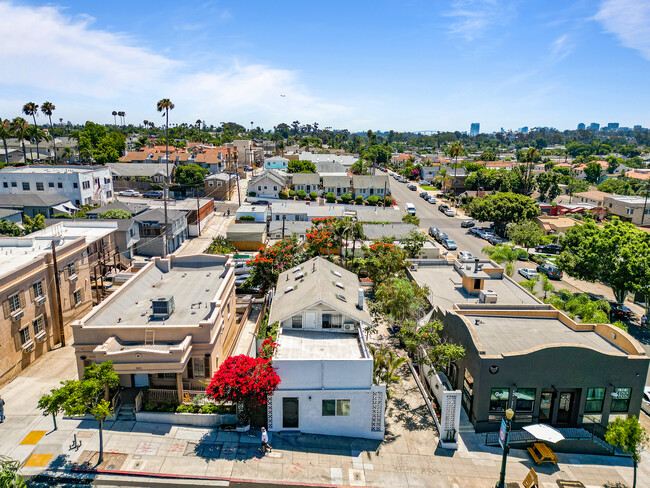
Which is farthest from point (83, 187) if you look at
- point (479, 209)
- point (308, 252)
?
point (479, 209)

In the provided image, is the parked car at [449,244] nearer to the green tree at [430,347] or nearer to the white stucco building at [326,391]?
the green tree at [430,347]

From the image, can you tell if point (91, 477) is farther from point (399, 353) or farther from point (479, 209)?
point (479, 209)

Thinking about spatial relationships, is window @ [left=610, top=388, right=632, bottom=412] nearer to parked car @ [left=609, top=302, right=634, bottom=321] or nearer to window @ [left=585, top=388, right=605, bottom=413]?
window @ [left=585, top=388, right=605, bottom=413]

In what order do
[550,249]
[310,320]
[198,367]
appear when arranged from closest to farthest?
[198,367], [310,320], [550,249]

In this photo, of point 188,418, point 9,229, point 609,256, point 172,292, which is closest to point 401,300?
point 188,418

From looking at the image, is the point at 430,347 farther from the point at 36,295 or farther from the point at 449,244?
the point at 449,244

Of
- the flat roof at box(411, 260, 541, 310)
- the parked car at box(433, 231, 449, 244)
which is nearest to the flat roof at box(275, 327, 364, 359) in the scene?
the flat roof at box(411, 260, 541, 310)

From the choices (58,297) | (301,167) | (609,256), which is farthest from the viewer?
(301,167)
